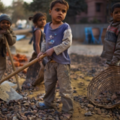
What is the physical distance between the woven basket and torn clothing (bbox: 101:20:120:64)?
0.95 ft

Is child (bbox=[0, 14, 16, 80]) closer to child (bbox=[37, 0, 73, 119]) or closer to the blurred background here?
child (bbox=[37, 0, 73, 119])

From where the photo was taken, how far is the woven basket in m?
2.91

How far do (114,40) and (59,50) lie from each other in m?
1.02

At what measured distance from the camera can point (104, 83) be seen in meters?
3.04

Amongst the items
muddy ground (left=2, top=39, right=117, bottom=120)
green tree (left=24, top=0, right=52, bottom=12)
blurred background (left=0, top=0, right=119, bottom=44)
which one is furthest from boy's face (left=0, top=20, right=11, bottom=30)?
green tree (left=24, top=0, right=52, bottom=12)

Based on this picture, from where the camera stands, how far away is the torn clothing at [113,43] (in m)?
2.57

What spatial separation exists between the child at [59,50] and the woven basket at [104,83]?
674 millimetres

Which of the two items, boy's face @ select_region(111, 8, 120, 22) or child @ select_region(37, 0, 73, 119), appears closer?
child @ select_region(37, 0, 73, 119)

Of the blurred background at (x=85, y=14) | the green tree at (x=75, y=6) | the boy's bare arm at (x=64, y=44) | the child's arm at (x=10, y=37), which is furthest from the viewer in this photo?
the green tree at (x=75, y=6)

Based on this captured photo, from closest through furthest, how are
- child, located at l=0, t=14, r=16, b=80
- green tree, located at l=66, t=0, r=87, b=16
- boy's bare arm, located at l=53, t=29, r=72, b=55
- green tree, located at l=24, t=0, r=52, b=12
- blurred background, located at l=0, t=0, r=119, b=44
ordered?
boy's bare arm, located at l=53, t=29, r=72, b=55
child, located at l=0, t=14, r=16, b=80
blurred background, located at l=0, t=0, r=119, b=44
green tree, located at l=24, t=0, r=52, b=12
green tree, located at l=66, t=0, r=87, b=16

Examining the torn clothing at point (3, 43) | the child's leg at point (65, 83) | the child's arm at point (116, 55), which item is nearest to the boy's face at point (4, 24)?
the torn clothing at point (3, 43)

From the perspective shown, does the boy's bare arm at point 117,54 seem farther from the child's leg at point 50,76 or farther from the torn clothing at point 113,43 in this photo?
the child's leg at point 50,76

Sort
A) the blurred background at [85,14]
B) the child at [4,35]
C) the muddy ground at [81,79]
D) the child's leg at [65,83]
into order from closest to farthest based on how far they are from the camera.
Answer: the child's leg at [65,83] < the muddy ground at [81,79] < the child at [4,35] < the blurred background at [85,14]

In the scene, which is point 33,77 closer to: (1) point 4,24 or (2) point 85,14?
(1) point 4,24
